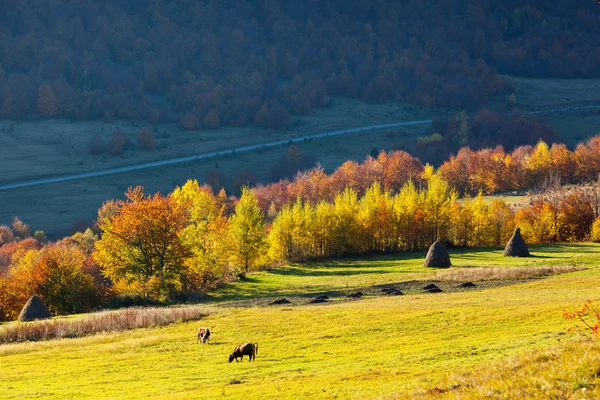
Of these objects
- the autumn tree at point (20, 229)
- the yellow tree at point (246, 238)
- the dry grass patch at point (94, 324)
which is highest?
the autumn tree at point (20, 229)

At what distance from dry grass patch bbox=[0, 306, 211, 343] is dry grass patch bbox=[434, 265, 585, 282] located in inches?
889

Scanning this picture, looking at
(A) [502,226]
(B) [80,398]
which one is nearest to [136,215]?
(B) [80,398]

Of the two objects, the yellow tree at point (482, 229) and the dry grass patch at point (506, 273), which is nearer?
the dry grass patch at point (506, 273)

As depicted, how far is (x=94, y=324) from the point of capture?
152 ft

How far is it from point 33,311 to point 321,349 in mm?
28784

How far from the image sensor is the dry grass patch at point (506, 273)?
57625mm

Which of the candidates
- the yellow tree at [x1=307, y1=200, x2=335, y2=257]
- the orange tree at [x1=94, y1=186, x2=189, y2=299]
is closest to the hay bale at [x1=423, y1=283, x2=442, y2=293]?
the orange tree at [x1=94, y1=186, x2=189, y2=299]

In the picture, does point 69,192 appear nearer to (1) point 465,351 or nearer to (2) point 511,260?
(2) point 511,260

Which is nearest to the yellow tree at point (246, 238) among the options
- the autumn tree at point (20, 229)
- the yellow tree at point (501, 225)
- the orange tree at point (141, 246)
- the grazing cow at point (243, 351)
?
the orange tree at point (141, 246)

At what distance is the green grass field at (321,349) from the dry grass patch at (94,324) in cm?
216

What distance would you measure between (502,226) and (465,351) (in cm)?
7584

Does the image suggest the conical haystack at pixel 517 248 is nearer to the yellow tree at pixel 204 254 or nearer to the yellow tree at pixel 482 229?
the yellow tree at pixel 482 229

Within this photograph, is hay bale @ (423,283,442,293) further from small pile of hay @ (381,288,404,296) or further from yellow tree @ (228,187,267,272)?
yellow tree @ (228,187,267,272)

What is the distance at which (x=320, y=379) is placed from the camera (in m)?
25.9
